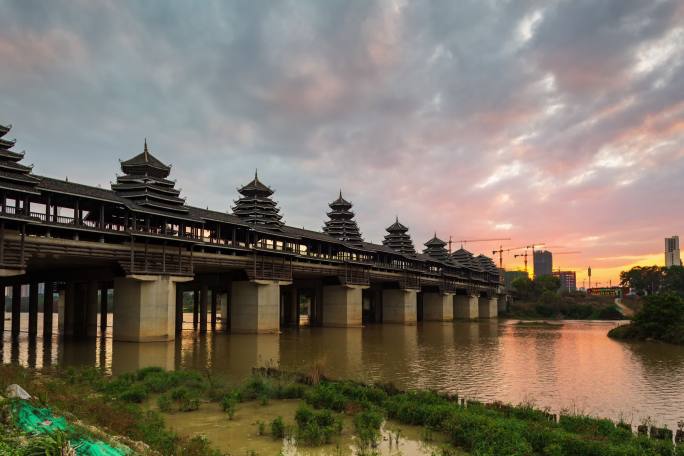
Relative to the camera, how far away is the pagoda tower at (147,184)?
4403 centimetres

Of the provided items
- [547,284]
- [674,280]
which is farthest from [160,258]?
[674,280]

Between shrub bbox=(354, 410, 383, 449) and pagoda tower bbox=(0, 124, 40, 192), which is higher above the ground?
pagoda tower bbox=(0, 124, 40, 192)

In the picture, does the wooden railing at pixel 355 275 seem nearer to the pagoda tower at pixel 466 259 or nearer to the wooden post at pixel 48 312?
the wooden post at pixel 48 312

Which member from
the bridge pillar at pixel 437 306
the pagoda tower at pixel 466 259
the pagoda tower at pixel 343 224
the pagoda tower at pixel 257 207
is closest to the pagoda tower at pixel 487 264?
the pagoda tower at pixel 466 259

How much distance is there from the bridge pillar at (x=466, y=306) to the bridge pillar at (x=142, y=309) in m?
81.0

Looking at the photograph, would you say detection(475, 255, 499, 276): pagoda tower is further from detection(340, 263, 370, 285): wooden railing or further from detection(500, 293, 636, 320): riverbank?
detection(340, 263, 370, 285): wooden railing

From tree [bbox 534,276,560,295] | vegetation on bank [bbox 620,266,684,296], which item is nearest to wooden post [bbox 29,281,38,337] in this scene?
tree [bbox 534,276,560,295]

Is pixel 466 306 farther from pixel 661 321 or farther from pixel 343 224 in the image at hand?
pixel 661 321

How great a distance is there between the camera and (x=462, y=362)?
37.1m

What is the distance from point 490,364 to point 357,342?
18.2 m

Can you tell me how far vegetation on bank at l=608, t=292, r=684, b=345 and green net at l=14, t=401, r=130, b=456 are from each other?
185 feet

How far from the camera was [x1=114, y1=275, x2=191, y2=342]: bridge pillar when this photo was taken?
42312 mm

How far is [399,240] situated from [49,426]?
90.2m

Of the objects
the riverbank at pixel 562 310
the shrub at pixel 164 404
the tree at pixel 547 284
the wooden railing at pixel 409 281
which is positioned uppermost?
the wooden railing at pixel 409 281
